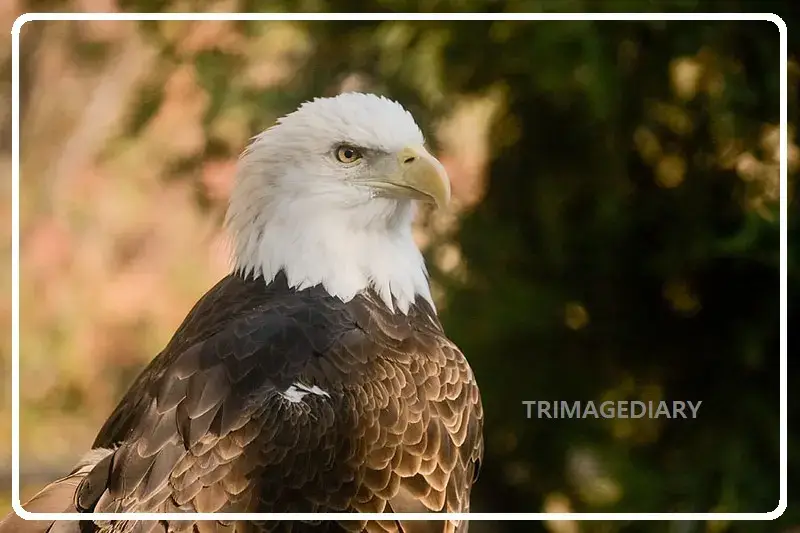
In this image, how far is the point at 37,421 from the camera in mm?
1028

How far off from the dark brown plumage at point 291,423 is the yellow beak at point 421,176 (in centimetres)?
13

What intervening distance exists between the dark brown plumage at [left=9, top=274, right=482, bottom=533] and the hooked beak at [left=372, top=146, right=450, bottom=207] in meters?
0.13

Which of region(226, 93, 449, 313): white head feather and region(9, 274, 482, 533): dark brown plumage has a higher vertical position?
region(226, 93, 449, 313): white head feather

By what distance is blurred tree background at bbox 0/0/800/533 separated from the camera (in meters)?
1.04

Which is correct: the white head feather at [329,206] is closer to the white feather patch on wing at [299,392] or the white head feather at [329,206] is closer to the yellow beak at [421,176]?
the yellow beak at [421,176]

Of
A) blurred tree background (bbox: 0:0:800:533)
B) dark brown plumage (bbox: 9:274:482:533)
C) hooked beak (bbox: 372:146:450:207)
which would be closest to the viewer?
dark brown plumage (bbox: 9:274:482:533)

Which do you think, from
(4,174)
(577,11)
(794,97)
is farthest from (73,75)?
(794,97)

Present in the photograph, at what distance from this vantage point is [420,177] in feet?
3.01

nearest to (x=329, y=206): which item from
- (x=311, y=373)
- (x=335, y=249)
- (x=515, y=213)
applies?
(x=335, y=249)

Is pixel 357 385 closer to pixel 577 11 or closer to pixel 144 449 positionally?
pixel 144 449

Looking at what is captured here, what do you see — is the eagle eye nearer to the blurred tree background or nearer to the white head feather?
the white head feather

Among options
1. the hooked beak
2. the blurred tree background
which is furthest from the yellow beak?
the blurred tree background

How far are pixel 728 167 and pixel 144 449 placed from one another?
0.78 metres

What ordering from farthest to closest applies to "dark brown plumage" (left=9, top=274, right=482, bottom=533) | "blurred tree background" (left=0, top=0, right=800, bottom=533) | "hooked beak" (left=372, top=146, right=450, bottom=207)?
"blurred tree background" (left=0, top=0, right=800, bottom=533) < "hooked beak" (left=372, top=146, right=450, bottom=207) < "dark brown plumage" (left=9, top=274, right=482, bottom=533)
